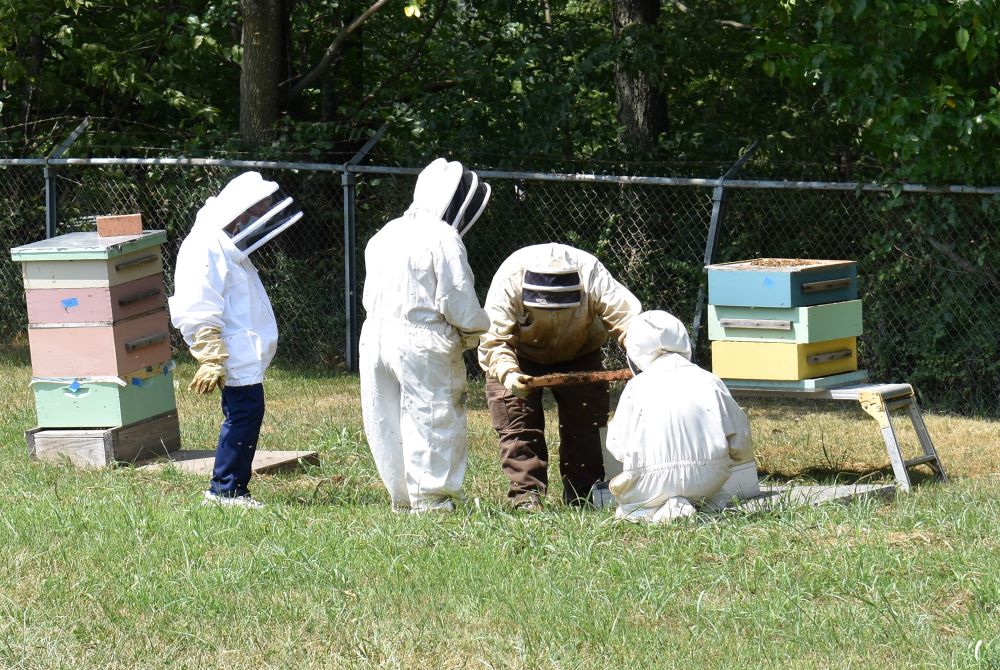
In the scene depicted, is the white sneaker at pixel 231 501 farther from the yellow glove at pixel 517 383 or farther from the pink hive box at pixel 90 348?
the yellow glove at pixel 517 383

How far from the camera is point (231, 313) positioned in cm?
646

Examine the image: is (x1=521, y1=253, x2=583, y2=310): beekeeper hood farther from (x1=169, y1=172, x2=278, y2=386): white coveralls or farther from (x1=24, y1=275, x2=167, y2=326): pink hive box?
(x1=24, y1=275, x2=167, y2=326): pink hive box

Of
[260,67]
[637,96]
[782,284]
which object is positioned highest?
[260,67]

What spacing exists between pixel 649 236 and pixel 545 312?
4.66m

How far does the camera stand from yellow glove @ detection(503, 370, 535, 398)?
6051mm

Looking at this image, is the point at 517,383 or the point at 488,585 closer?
the point at 488,585

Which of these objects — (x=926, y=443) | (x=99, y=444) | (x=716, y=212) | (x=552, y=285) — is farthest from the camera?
(x=716, y=212)

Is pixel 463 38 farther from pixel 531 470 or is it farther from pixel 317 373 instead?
pixel 531 470

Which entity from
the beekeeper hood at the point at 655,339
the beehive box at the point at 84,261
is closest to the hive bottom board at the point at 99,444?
the beehive box at the point at 84,261

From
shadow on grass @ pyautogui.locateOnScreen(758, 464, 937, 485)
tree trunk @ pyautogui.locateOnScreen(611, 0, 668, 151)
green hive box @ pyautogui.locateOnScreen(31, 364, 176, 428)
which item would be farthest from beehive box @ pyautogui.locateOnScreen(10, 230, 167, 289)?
tree trunk @ pyautogui.locateOnScreen(611, 0, 668, 151)

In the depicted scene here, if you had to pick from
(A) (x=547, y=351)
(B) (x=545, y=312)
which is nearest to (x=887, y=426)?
(A) (x=547, y=351)

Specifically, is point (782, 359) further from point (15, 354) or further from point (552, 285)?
point (15, 354)

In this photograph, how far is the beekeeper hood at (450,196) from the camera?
6.05m

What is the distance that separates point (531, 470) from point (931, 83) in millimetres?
4131
